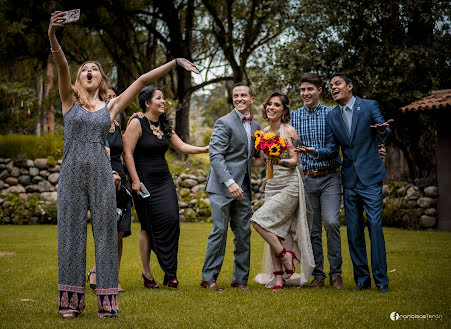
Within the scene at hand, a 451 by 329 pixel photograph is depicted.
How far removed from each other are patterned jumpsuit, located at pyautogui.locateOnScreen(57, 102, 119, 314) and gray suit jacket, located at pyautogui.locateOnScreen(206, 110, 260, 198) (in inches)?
76.3

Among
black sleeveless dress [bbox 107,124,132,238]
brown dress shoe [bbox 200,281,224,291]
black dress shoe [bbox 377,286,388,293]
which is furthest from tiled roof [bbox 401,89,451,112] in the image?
black sleeveless dress [bbox 107,124,132,238]

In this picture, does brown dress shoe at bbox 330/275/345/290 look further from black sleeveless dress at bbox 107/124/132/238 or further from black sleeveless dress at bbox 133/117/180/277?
black sleeveless dress at bbox 107/124/132/238

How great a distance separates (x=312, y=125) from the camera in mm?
6750

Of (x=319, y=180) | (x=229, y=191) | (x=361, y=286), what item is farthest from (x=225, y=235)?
(x=361, y=286)

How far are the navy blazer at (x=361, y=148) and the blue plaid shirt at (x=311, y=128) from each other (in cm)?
28

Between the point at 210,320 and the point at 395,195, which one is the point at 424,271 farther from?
the point at 395,195

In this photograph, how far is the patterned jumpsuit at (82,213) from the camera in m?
4.54

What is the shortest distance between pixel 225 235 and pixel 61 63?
3.00 m

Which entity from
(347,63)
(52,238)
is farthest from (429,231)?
(52,238)

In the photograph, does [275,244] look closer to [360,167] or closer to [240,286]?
[240,286]

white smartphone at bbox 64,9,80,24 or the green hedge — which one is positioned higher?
white smartphone at bbox 64,9,80,24

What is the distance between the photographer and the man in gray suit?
6.29 m

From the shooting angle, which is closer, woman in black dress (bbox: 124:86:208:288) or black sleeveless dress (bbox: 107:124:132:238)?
black sleeveless dress (bbox: 107:124:132:238)

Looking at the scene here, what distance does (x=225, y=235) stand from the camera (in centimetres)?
634
